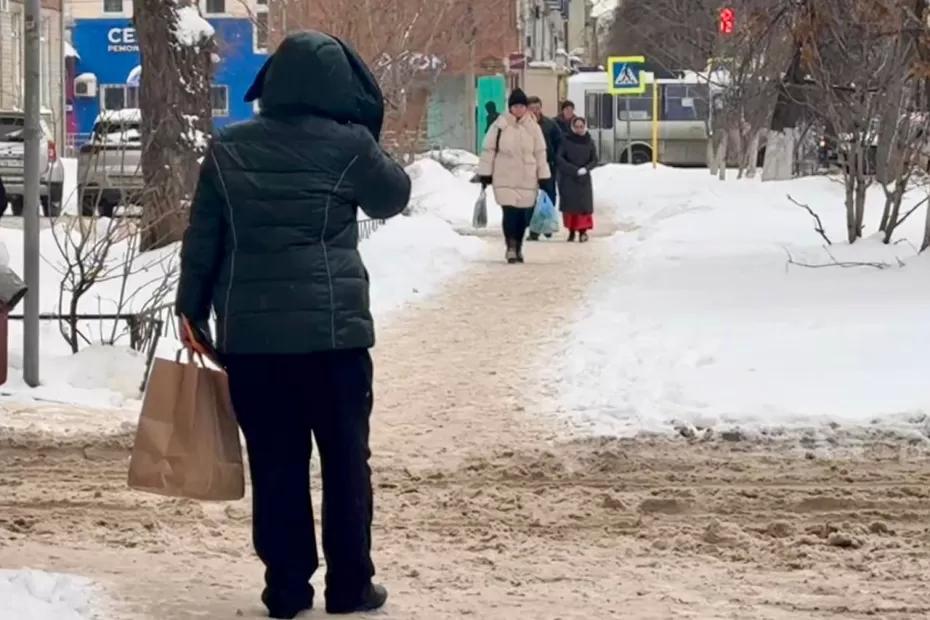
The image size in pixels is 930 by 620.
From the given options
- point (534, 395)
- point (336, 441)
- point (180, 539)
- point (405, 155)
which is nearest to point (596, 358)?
point (534, 395)

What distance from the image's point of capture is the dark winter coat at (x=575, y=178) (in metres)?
21.3

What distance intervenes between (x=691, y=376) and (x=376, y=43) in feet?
44.5

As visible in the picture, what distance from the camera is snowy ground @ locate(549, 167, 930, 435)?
8.75 metres

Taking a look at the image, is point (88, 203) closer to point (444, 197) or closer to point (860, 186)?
point (860, 186)

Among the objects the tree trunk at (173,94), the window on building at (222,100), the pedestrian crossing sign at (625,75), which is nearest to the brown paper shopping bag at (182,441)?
the tree trunk at (173,94)

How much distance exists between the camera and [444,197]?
28.9m

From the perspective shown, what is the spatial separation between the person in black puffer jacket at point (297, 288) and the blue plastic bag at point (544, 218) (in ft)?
52.7

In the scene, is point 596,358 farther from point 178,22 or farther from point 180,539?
point 178,22

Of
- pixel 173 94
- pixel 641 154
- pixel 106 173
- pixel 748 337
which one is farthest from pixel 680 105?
pixel 106 173

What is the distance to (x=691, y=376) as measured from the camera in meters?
9.60

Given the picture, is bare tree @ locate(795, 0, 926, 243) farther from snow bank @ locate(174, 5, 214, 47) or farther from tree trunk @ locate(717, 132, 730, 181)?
tree trunk @ locate(717, 132, 730, 181)

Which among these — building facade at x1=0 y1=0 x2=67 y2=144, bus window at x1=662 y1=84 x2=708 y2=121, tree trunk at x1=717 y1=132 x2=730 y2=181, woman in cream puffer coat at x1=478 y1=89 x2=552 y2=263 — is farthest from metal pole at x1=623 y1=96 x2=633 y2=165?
woman in cream puffer coat at x1=478 y1=89 x2=552 y2=263

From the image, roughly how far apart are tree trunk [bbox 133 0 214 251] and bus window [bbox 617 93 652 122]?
3423cm

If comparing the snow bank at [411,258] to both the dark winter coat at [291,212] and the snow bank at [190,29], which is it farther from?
the dark winter coat at [291,212]
